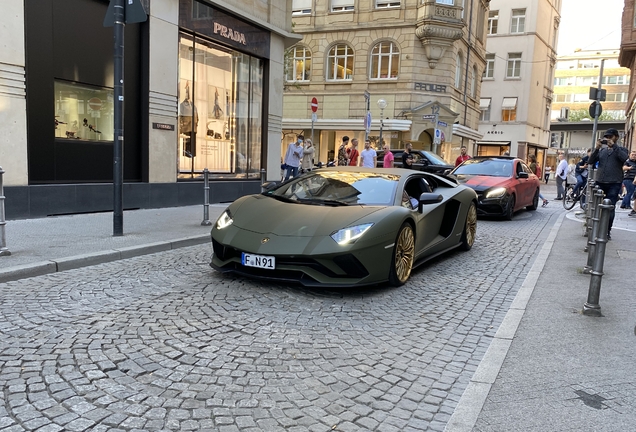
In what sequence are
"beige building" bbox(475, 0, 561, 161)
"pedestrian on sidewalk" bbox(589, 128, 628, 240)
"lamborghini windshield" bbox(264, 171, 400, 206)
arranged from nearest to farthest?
"lamborghini windshield" bbox(264, 171, 400, 206), "pedestrian on sidewalk" bbox(589, 128, 628, 240), "beige building" bbox(475, 0, 561, 161)

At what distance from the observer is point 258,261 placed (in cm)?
489

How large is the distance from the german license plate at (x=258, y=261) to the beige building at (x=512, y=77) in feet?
146

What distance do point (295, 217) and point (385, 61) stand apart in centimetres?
2844

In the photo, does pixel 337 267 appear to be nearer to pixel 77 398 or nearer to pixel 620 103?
pixel 77 398

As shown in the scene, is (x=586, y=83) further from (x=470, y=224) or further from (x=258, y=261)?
(x=258, y=261)

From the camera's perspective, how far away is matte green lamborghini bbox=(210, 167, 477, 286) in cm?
482

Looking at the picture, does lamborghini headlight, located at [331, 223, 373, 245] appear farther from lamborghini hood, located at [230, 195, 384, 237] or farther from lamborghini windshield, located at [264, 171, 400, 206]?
lamborghini windshield, located at [264, 171, 400, 206]

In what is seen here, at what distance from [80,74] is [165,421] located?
30.4ft

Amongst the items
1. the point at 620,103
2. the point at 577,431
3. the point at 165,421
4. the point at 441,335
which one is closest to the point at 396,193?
the point at 441,335

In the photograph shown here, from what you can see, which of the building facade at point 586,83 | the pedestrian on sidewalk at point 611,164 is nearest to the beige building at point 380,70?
the pedestrian on sidewalk at point 611,164

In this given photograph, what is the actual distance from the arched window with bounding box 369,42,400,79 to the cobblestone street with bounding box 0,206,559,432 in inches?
1075

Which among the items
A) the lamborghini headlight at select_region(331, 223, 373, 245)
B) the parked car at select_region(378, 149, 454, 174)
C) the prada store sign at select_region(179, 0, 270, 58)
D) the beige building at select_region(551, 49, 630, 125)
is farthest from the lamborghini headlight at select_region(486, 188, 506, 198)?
the beige building at select_region(551, 49, 630, 125)

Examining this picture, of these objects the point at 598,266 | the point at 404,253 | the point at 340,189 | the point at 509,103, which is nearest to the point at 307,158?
the point at 340,189

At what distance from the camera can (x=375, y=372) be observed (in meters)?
3.38
